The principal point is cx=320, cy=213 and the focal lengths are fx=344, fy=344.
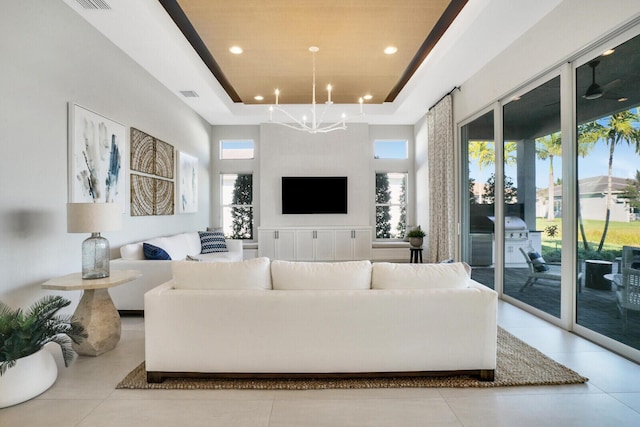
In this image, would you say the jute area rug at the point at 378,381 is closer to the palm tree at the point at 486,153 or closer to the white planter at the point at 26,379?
the white planter at the point at 26,379

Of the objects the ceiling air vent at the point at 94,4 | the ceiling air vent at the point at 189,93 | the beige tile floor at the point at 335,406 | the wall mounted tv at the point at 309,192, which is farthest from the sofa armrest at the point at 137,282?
the wall mounted tv at the point at 309,192

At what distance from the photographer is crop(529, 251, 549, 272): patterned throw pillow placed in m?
3.71

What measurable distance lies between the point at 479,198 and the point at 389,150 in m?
3.36

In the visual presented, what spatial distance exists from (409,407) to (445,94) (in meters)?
5.10

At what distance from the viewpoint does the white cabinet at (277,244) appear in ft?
24.1

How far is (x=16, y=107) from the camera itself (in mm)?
2713

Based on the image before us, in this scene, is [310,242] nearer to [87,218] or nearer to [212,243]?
[212,243]

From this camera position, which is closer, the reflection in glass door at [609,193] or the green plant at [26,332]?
the green plant at [26,332]

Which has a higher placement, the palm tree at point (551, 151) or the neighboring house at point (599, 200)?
the palm tree at point (551, 151)

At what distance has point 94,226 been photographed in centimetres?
274

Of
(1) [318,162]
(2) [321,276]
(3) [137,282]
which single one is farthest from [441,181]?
(3) [137,282]

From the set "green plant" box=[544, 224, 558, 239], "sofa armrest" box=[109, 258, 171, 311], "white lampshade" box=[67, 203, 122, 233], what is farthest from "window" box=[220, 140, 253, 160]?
"green plant" box=[544, 224, 558, 239]

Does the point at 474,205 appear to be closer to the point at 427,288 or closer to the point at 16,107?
the point at 427,288

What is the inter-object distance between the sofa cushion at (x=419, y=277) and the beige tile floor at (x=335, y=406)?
25.9 inches
